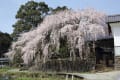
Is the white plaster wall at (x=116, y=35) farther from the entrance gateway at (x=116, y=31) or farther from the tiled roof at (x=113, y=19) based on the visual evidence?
the tiled roof at (x=113, y=19)

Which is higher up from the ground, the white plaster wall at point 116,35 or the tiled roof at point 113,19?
the tiled roof at point 113,19

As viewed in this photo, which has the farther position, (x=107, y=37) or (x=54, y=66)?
(x=107, y=37)

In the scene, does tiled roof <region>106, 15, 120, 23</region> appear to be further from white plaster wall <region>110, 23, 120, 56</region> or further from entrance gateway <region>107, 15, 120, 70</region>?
white plaster wall <region>110, 23, 120, 56</region>

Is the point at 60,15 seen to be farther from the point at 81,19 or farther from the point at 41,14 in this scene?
the point at 41,14

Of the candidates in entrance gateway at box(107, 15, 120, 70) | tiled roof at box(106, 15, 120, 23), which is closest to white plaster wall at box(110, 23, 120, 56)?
entrance gateway at box(107, 15, 120, 70)

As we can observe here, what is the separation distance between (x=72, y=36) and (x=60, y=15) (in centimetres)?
342

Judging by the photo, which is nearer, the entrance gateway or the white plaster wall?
the entrance gateway

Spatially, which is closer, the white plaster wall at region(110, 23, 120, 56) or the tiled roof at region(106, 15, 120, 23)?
the tiled roof at region(106, 15, 120, 23)

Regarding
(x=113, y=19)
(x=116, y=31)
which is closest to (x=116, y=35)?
(x=116, y=31)

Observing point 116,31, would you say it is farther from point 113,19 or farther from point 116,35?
point 113,19

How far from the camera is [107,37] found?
31953mm

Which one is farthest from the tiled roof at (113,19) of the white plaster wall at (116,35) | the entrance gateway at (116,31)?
the white plaster wall at (116,35)

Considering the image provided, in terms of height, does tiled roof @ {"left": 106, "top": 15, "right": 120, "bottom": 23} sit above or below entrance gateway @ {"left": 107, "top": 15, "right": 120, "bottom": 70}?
above

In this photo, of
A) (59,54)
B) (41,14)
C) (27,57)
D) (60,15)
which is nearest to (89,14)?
(60,15)
